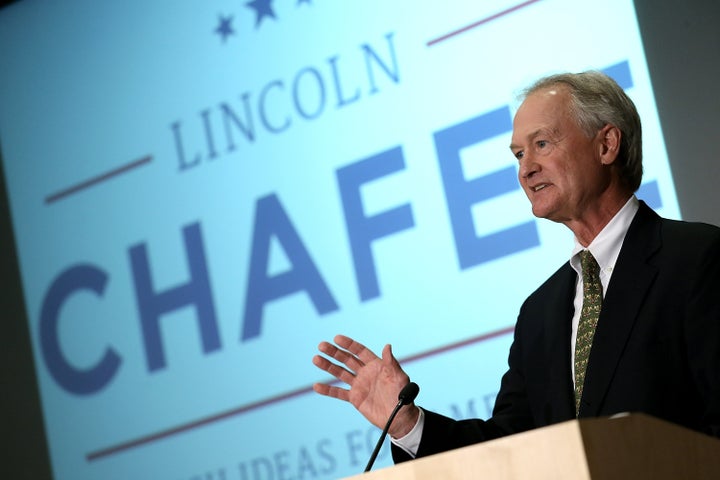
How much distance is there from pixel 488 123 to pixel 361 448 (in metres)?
1.16

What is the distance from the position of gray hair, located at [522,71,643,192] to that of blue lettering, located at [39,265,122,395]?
7.98ft

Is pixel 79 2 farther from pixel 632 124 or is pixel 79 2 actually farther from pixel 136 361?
pixel 632 124

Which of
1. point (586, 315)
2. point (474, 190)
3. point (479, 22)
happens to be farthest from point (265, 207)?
point (586, 315)

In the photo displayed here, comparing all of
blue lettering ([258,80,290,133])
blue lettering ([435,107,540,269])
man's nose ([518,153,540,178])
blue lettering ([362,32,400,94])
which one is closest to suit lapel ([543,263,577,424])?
man's nose ([518,153,540,178])

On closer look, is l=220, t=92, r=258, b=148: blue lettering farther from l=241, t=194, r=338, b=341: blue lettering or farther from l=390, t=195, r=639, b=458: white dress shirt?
l=390, t=195, r=639, b=458: white dress shirt

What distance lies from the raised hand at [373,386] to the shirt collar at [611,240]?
537 mm

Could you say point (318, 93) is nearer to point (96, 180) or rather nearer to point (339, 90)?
point (339, 90)

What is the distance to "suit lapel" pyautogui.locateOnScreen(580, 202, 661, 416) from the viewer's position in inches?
89.2

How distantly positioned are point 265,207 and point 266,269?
0.23m

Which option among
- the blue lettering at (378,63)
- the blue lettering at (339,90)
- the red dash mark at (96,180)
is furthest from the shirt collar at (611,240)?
the red dash mark at (96,180)

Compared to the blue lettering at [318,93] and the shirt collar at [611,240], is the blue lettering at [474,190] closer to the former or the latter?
the blue lettering at [318,93]

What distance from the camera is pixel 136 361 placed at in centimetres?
430

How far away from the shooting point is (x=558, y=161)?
8.36 ft

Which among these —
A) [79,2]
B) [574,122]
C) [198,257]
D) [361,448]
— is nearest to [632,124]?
[574,122]
